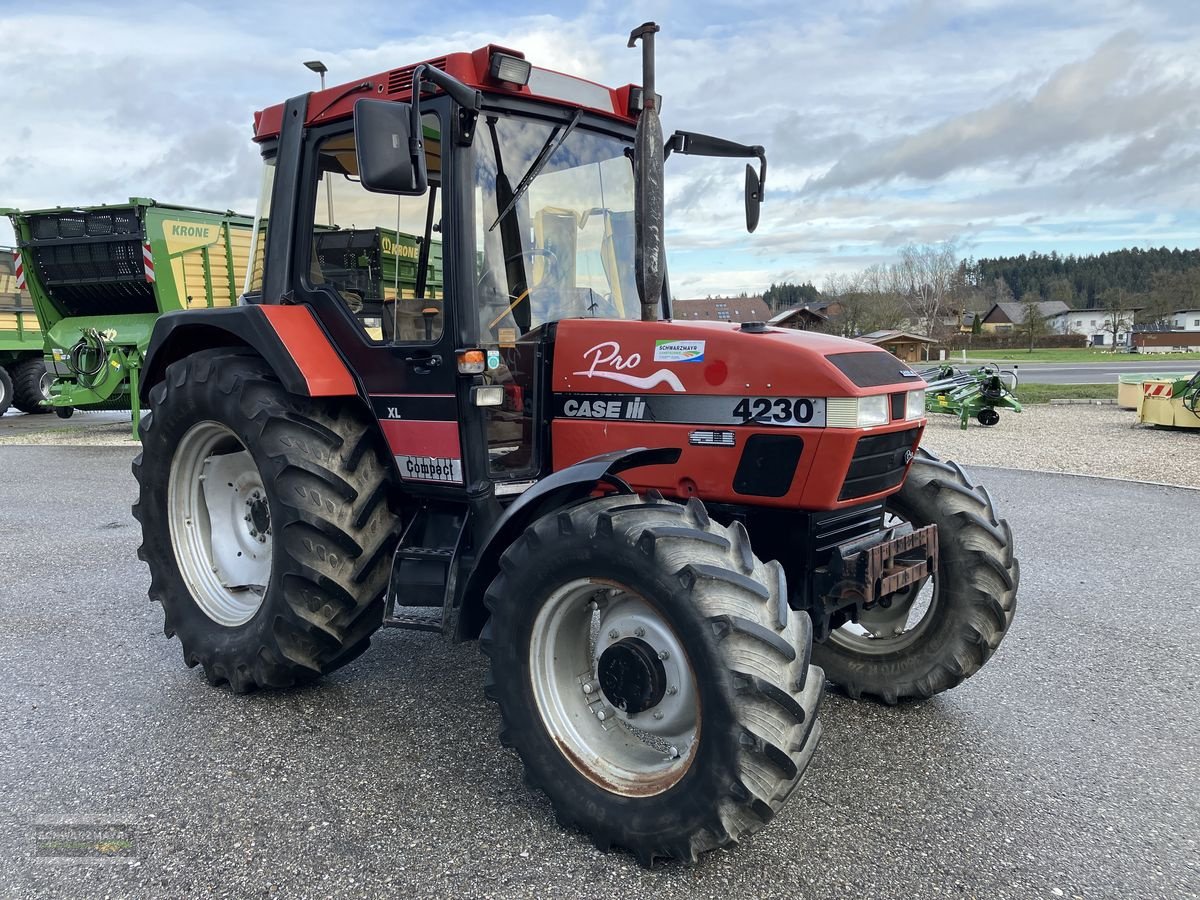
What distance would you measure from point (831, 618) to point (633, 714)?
0.99 meters

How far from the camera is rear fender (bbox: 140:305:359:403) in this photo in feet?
12.0

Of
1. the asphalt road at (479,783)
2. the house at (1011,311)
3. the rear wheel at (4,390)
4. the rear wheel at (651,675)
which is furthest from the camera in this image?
the house at (1011,311)

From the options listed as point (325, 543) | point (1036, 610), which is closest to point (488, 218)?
point (325, 543)

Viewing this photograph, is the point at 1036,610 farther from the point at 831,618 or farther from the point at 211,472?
the point at 211,472

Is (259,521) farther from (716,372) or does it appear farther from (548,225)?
(716,372)

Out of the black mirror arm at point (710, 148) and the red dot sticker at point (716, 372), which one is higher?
the black mirror arm at point (710, 148)

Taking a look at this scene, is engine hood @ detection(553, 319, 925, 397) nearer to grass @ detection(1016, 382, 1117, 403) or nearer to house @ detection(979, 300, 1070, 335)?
grass @ detection(1016, 382, 1117, 403)

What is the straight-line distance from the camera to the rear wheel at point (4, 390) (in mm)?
16234

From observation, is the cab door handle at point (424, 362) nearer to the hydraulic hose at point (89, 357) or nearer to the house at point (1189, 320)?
the hydraulic hose at point (89, 357)

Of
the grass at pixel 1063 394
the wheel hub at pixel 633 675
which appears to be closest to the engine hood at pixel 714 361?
the wheel hub at pixel 633 675

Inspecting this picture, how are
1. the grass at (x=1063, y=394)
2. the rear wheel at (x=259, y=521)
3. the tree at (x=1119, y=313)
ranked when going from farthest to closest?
the tree at (x=1119, y=313) → the grass at (x=1063, y=394) → the rear wheel at (x=259, y=521)

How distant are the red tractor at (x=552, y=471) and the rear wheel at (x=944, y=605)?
12 mm

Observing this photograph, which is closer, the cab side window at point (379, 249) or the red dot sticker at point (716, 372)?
the red dot sticker at point (716, 372)

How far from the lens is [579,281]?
3.76 metres
